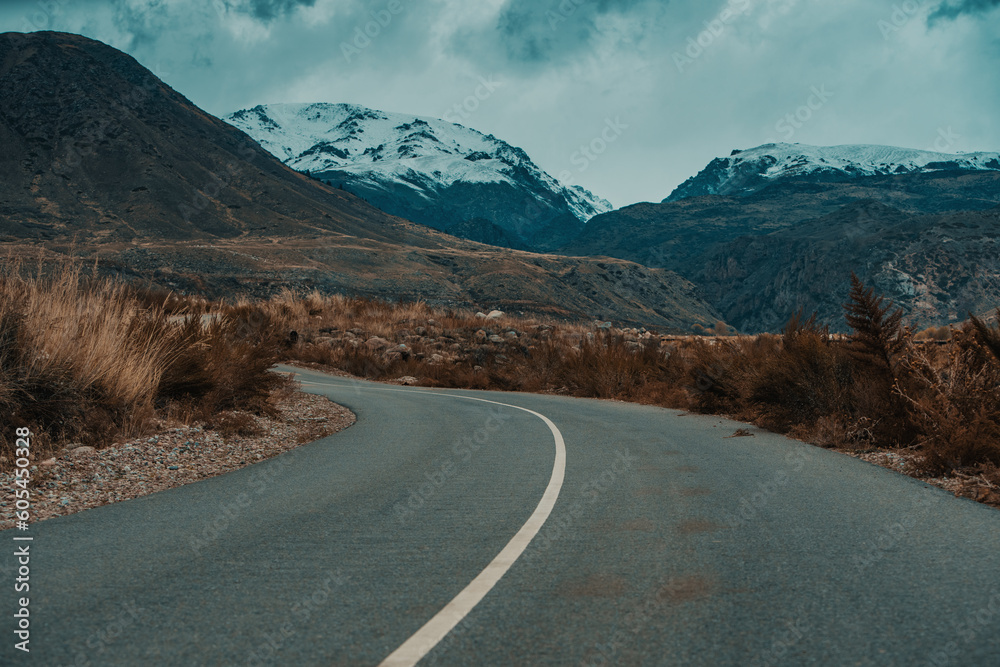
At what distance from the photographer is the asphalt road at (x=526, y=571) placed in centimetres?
320

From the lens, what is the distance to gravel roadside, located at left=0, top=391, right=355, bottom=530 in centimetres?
653

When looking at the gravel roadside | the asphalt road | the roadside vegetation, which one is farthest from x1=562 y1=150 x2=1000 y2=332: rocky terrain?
the asphalt road

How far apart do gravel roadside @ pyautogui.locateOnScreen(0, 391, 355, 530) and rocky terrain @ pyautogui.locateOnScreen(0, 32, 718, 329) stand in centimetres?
5227

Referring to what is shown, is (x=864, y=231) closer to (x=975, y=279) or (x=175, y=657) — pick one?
(x=975, y=279)

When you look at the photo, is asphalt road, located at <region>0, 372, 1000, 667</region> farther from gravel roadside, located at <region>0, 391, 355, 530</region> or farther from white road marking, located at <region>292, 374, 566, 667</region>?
gravel roadside, located at <region>0, 391, 355, 530</region>

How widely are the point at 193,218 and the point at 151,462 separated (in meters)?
97.7

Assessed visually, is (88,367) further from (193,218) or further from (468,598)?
(193,218)

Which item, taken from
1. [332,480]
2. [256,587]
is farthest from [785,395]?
[256,587]

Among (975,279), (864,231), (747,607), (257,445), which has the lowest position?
(257,445)

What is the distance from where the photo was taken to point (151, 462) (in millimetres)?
8070

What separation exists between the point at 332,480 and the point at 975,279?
353 feet

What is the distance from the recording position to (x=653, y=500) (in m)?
6.25

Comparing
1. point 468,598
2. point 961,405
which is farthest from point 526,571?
point 961,405

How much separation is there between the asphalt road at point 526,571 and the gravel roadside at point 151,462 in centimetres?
44
